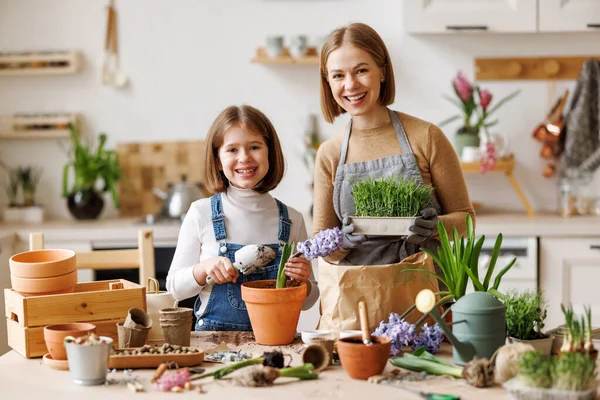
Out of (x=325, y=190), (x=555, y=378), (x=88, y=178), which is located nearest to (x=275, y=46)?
(x=88, y=178)

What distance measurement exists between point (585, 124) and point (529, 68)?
15.7 inches

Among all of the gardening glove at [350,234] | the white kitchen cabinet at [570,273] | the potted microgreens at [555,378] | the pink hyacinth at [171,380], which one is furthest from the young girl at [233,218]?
the white kitchen cabinet at [570,273]

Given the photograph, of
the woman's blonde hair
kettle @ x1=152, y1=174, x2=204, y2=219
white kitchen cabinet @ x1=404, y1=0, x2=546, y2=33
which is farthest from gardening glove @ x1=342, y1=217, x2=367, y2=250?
white kitchen cabinet @ x1=404, y1=0, x2=546, y2=33

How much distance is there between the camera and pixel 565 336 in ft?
4.83

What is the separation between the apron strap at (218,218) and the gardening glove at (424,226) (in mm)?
499

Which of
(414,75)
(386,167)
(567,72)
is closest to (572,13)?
(567,72)

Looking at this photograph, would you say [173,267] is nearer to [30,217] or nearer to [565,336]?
[565,336]

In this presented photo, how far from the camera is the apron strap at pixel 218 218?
2049 mm

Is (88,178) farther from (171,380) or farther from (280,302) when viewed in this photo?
(171,380)

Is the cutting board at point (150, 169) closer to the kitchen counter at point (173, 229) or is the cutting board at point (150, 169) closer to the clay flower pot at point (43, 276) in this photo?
the kitchen counter at point (173, 229)

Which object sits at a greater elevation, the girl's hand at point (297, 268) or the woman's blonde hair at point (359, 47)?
the woman's blonde hair at point (359, 47)

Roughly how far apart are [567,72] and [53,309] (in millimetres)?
3048

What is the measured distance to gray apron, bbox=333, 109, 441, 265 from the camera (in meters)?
2.07

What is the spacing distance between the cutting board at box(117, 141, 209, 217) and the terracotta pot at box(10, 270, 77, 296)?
7.78ft
